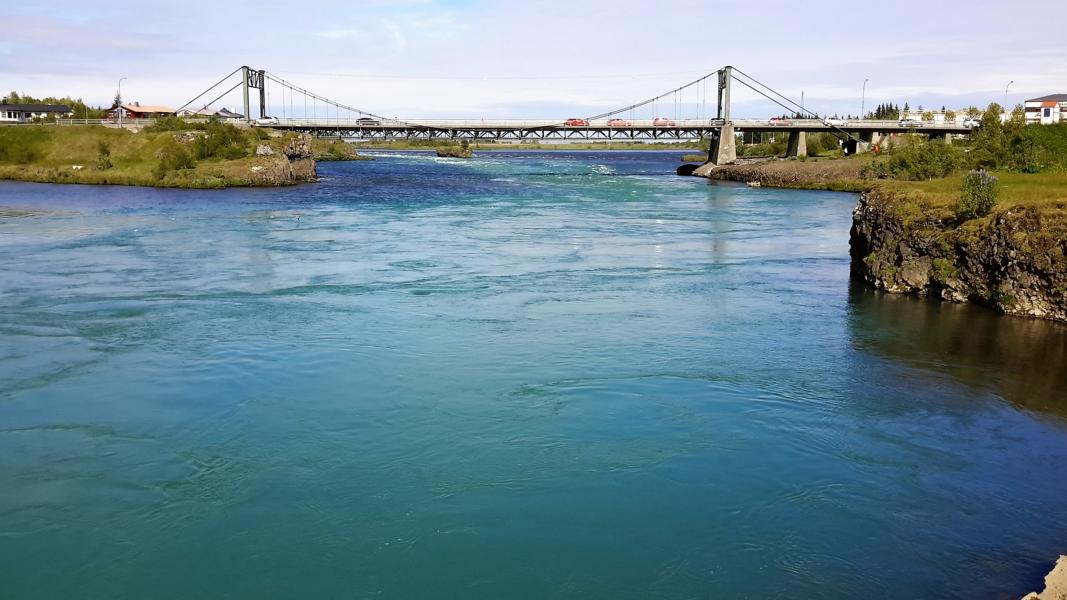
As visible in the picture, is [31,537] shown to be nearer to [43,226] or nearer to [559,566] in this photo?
[559,566]

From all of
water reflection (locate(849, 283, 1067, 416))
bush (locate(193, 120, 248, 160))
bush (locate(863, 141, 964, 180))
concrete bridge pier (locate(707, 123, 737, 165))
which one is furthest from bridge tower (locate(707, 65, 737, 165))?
water reflection (locate(849, 283, 1067, 416))

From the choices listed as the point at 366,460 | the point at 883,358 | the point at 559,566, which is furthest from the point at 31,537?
the point at 883,358

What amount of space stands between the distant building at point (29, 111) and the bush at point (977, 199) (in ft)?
365

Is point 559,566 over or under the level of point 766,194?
under

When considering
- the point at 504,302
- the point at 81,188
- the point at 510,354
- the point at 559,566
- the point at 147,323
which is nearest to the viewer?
the point at 559,566

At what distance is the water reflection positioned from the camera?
1919 cm

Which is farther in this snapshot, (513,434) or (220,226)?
(220,226)

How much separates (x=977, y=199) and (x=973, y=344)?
677 centimetres

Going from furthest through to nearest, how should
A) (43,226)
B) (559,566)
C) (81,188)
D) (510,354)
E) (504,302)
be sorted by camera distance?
(81,188) < (43,226) < (504,302) < (510,354) < (559,566)

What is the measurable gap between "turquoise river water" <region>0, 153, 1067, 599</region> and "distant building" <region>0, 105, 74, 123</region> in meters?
97.9

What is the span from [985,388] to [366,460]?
44.9 feet

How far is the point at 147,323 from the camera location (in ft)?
76.4

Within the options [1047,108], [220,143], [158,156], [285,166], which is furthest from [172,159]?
[1047,108]

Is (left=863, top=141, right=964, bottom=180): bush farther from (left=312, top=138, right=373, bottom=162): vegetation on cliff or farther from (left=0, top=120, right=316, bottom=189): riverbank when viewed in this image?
(left=312, top=138, right=373, bottom=162): vegetation on cliff
